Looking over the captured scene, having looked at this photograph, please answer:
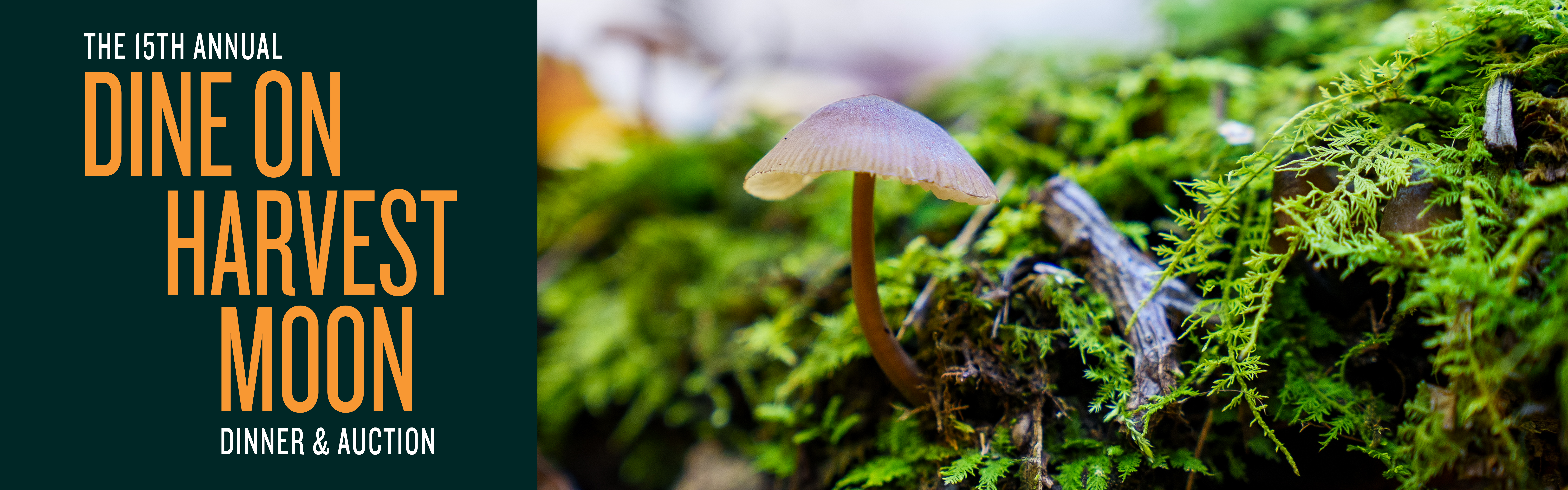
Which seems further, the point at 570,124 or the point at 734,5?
the point at 734,5

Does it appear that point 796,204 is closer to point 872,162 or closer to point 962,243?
point 962,243

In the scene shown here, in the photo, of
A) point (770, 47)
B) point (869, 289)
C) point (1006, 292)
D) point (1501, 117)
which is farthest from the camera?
point (770, 47)

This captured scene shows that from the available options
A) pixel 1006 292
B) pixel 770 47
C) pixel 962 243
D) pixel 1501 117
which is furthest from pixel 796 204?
pixel 770 47

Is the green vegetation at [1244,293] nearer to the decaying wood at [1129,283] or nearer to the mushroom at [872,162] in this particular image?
the decaying wood at [1129,283]

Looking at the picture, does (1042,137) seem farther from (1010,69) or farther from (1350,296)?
(1350,296)

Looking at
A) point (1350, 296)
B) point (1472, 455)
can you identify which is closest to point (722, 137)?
point (1350, 296)

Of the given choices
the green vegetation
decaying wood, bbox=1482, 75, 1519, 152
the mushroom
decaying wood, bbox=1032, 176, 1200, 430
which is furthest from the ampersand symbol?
decaying wood, bbox=1482, 75, 1519, 152
